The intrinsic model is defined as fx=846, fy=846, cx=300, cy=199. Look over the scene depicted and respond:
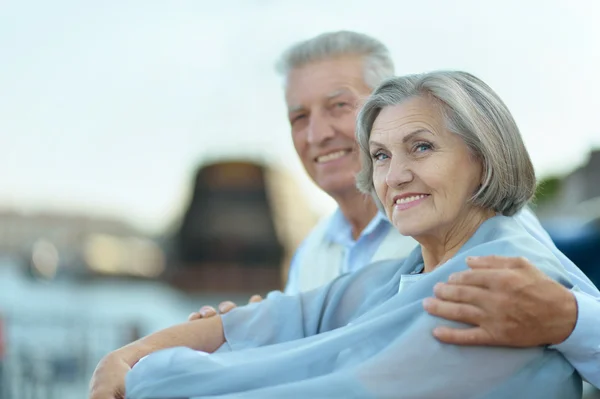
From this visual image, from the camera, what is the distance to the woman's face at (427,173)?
61.2 inches

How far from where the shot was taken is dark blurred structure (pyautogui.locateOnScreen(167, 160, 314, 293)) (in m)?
36.5

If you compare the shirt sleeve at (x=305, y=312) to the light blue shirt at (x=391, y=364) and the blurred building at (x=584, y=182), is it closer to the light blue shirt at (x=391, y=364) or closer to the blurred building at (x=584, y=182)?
the light blue shirt at (x=391, y=364)

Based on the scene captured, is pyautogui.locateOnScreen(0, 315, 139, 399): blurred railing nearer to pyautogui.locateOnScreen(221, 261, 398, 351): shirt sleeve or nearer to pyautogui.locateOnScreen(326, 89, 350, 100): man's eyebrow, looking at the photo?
pyautogui.locateOnScreen(326, 89, 350, 100): man's eyebrow

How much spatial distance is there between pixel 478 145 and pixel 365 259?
41.1 inches

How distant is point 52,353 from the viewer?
1127 cm

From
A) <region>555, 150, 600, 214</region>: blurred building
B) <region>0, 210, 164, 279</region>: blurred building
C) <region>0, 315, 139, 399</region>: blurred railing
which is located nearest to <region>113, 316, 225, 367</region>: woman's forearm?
<region>0, 315, 139, 399</region>: blurred railing

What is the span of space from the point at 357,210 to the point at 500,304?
1.32 meters

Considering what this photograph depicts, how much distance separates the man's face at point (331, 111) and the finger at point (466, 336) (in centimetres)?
126

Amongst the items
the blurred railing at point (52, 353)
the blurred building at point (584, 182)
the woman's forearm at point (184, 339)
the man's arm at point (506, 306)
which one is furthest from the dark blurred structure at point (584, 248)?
the blurred building at point (584, 182)

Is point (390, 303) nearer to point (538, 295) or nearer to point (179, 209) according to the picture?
point (538, 295)

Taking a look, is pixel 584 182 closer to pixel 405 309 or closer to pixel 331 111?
pixel 331 111

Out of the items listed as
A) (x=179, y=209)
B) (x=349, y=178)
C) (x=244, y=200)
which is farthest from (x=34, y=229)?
(x=349, y=178)

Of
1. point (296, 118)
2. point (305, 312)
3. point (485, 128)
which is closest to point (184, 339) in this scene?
point (305, 312)

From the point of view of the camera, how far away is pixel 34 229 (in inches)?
1465
